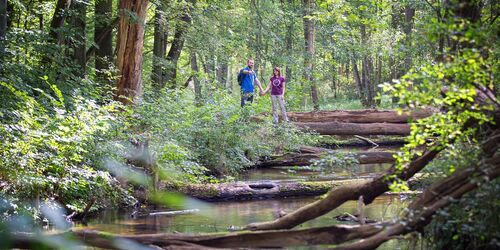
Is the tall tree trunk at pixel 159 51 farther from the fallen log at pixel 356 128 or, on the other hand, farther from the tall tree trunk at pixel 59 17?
the fallen log at pixel 356 128

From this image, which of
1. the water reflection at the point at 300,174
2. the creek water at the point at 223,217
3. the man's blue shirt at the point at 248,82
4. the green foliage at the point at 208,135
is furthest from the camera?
the man's blue shirt at the point at 248,82

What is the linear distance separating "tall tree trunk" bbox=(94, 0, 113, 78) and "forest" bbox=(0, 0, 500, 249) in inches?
2.5

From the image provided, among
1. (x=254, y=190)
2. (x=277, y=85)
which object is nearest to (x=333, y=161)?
(x=254, y=190)

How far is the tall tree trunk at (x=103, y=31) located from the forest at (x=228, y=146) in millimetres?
65

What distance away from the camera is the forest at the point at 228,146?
224 inches

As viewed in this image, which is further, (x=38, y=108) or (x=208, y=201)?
(x=208, y=201)

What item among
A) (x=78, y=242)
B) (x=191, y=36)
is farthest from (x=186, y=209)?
(x=191, y=36)

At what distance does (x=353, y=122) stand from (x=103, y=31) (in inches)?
340

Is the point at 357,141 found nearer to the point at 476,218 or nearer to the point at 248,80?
the point at 248,80

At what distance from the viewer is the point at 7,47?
13.0 meters

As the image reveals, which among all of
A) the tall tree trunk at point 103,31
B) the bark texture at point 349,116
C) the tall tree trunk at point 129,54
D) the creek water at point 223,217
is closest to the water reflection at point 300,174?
the creek water at point 223,217

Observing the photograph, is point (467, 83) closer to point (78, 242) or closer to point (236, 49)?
point (78, 242)

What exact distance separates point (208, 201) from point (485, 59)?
22.6 ft

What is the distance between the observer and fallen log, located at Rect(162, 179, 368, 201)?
38.8 ft
